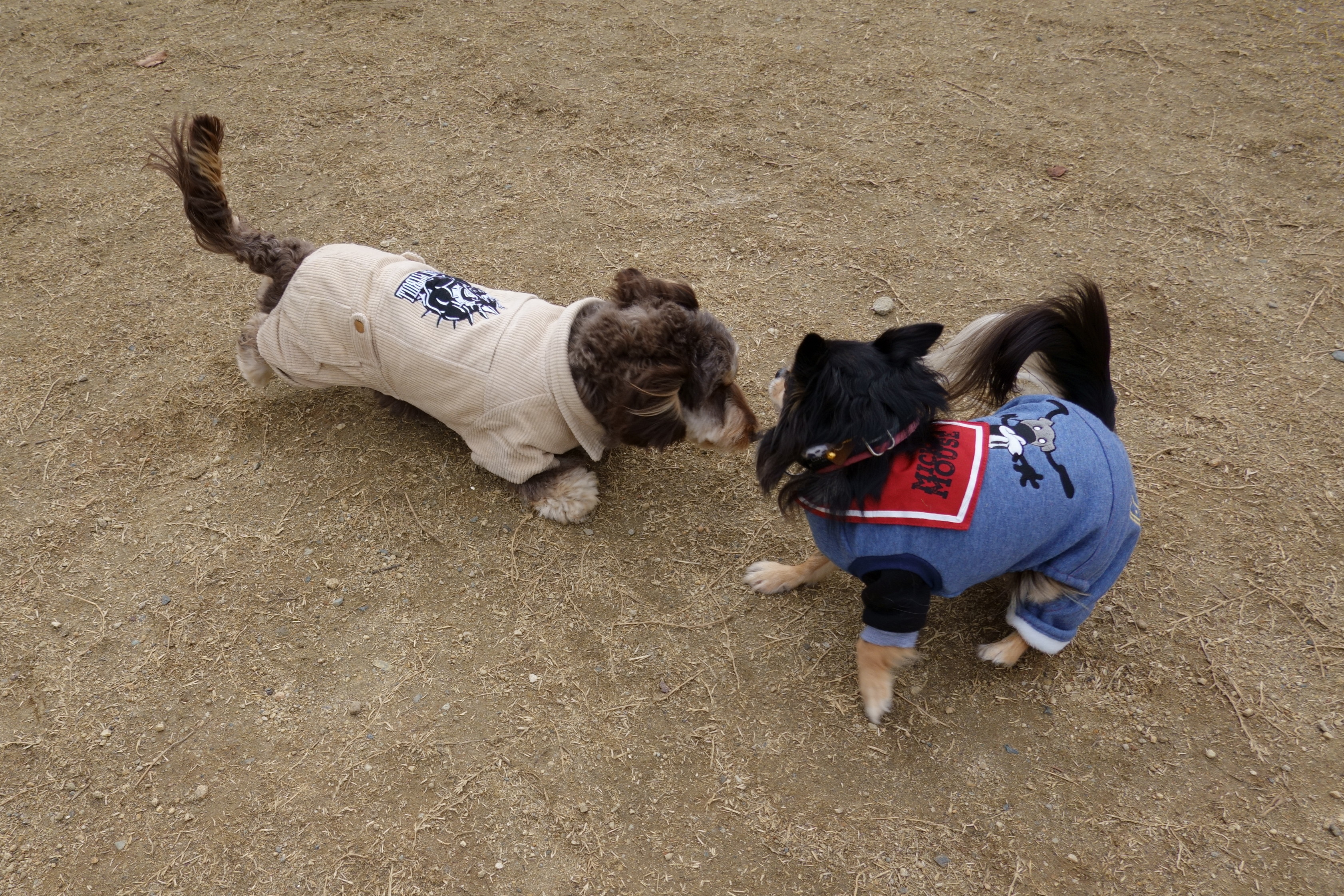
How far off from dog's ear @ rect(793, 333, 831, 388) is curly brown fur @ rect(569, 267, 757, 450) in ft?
2.58

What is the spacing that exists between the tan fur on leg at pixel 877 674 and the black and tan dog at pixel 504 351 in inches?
42.1

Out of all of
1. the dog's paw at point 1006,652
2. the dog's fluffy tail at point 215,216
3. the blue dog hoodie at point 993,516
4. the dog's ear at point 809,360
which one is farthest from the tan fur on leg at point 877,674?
the dog's fluffy tail at point 215,216

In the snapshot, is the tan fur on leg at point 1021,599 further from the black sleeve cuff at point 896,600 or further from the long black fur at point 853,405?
the long black fur at point 853,405

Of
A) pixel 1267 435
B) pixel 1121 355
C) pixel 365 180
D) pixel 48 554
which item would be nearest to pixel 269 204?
pixel 365 180

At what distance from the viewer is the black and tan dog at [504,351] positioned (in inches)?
121

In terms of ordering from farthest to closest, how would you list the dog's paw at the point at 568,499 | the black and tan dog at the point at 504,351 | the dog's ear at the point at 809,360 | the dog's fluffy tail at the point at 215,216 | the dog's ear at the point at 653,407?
the dog's paw at the point at 568,499, the dog's fluffy tail at the point at 215,216, the black and tan dog at the point at 504,351, the dog's ear at the point at 653,407, the dog's ear at the point at 809,360

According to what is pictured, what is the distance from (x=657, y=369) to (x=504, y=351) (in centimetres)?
68

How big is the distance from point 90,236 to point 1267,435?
270 inches

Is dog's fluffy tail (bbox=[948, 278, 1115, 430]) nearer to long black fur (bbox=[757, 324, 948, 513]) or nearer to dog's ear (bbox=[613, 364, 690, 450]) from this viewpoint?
long black fur (bbox=[757, 324, 948, 513])

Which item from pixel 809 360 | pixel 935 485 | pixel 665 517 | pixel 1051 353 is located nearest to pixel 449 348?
pixel 665 517

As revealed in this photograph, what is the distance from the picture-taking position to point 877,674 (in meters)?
2.71

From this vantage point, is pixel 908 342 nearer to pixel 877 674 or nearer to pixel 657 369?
pixel 657 369

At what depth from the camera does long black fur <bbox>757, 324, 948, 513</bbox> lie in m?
2.26

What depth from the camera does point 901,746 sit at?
8.86 feet
